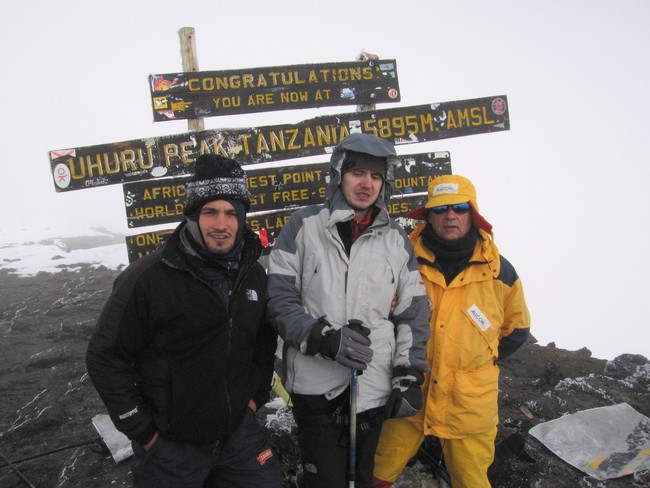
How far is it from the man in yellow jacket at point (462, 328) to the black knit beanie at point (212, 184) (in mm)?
1615

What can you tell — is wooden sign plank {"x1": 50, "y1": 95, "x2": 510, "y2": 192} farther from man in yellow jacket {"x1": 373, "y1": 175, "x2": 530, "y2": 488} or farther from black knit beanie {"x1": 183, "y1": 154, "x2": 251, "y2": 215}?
black knit beanie {"x1": 183, "y1": 154, "x2": 251, "y2": 215}

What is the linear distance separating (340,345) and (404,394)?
0.70m

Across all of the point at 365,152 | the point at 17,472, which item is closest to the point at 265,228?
the point at 365,152

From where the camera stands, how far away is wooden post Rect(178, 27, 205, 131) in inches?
187

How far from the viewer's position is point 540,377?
6.16 metres

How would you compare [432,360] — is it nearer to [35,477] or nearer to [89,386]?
[35,477]

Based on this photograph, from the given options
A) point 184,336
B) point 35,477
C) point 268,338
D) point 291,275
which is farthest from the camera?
point 35,477

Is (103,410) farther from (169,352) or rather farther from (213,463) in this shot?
(169,352)

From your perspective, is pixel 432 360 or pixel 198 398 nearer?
pixel 198 398

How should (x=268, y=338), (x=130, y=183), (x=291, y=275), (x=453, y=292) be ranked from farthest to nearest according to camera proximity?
1. (x=130, y=183)
2. (x=453, y=292)
3. (x=268, y=338)
4. (x=291, y=275)

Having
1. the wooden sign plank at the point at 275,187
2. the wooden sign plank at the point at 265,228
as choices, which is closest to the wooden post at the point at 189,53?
the wooden sign plank at the point at 275,187

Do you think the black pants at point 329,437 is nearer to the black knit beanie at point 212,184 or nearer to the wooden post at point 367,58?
the black knit beanie at point 212,184

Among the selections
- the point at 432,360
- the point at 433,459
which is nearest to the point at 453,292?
the point at 432,360

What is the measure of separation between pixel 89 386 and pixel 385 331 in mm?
5336
